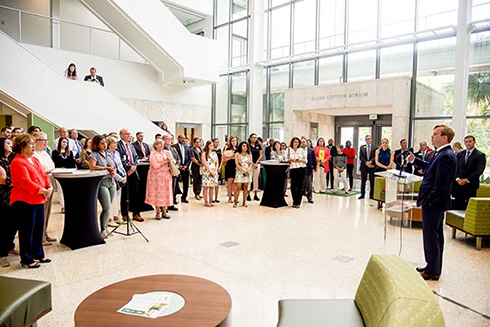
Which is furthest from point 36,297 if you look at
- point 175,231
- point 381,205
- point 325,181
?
point 325,181

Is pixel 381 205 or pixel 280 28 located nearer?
pixel 381 205

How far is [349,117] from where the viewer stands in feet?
46.7

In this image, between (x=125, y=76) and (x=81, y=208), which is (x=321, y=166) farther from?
(x=125, y=76)

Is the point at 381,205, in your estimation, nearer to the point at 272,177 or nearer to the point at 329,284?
the point at 272,177

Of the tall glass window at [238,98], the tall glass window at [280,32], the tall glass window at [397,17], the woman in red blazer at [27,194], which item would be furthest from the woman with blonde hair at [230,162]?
the tall glass window at [238,98]

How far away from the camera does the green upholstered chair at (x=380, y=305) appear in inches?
59.4

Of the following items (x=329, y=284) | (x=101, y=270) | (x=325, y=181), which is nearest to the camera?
(x=329, y=284)

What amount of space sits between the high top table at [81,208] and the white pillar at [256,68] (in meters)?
10.6

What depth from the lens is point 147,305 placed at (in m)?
2.38

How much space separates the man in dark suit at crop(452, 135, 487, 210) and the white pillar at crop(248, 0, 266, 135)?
960cm

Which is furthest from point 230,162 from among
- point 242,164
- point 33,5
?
point 33,5

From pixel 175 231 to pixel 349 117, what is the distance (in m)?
10.3

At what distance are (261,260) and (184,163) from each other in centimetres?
503

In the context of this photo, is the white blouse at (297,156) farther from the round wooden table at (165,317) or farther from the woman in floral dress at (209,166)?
the round wooden table at (165,317)
